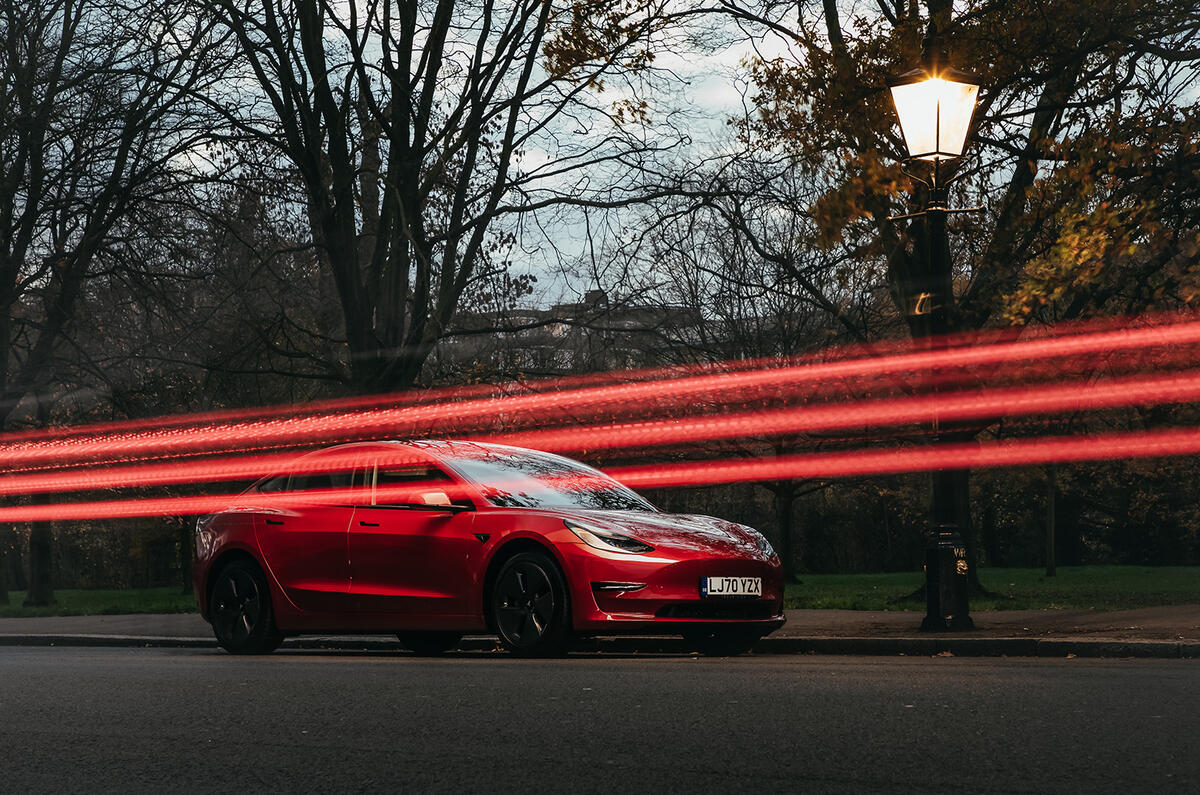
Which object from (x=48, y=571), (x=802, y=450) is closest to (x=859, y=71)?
(x=802, y=450)

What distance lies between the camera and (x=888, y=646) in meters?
11.2

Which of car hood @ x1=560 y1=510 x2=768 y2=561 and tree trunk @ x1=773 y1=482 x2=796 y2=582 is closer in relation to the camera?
car hood @ x1=560 y1=510 x2=768 y2=561

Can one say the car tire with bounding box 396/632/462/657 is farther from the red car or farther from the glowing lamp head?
the glowing lamp head

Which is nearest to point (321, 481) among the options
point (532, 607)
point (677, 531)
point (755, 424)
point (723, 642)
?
point (532, 607)

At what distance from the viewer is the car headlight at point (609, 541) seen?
10.0 m

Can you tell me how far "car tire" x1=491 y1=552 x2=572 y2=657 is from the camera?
1015 cm

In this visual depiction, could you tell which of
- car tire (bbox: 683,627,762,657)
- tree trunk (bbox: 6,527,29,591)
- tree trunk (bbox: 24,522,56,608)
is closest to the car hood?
car tire (bbox: 683,627,762,657)

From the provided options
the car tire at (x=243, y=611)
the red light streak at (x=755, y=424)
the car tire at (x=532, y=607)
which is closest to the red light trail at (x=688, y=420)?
the red light streak at (x=755, y=424)

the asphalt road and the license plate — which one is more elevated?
the license plate

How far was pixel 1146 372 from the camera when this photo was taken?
67.1ft

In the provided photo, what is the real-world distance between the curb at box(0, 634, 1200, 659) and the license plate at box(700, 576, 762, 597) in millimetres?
1130

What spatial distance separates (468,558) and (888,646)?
345 cm

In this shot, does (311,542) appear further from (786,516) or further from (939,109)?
(786,516)

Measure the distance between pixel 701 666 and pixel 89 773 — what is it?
184 inches
